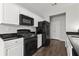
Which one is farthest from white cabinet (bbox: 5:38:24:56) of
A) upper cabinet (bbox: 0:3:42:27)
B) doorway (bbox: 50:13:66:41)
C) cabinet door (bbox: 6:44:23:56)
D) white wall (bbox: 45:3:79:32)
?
doorway (bbox: 50:13:66:41)

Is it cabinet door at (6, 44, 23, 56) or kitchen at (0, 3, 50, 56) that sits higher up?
kitchen at (0, 3, 50, 56)

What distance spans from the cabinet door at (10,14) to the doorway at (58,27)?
4686 millimetres

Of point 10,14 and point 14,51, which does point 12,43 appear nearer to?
point 14,51

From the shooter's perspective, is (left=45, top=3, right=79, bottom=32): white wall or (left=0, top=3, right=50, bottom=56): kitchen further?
(left=45, top=3, right=79, bottom=32): white wall

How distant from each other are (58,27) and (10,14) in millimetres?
5214

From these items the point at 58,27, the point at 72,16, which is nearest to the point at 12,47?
the point at 72,16

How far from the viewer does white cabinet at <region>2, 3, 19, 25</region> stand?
214 cm

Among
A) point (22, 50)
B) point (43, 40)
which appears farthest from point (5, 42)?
point (43, 40)

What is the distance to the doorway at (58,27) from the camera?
664 centimetres

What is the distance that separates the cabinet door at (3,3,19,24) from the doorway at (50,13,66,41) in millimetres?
4686

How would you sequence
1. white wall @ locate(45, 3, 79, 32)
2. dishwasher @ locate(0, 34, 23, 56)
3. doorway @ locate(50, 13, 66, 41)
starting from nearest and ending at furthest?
dishwasher @ locate(0, 34, 23, 56) < white wall @ locate(45, 3, 79, 32) < doorway @ locate(50, 13, 66, 41)

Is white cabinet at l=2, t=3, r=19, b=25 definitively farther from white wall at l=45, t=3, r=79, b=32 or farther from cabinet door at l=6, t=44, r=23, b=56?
white wall at l=45, t=3, r=79, b=32

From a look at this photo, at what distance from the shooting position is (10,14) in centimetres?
236

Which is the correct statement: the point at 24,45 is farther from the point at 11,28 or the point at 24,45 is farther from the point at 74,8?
the point at 74,8
